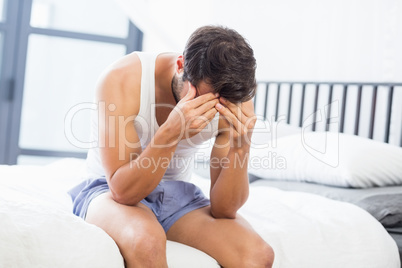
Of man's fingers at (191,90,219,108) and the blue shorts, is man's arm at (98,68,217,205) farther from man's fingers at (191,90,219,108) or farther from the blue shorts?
the blue shorts

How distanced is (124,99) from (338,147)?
1.12 meters

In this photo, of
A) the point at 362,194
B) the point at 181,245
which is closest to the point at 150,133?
the point at 181,245

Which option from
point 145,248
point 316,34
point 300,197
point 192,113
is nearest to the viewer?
point 145,248

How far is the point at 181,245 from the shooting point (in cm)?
128

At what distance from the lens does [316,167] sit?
2.10 metres

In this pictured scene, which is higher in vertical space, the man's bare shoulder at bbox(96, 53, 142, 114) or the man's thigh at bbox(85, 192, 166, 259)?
the man's bare shoulder at bbox(96, 53, 142, 114)

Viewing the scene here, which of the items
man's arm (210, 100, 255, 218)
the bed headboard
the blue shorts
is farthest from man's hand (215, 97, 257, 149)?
the bed headboard

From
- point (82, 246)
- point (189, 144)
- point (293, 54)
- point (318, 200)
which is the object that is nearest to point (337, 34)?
point (293, 54)

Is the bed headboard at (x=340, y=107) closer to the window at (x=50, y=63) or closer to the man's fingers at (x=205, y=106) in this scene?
the man's fingers at (x=205, y=106)

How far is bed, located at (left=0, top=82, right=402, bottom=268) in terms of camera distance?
1.07m

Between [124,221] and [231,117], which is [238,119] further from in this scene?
[124,221]

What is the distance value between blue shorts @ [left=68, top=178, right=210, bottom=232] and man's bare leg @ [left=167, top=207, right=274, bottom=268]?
3 cm

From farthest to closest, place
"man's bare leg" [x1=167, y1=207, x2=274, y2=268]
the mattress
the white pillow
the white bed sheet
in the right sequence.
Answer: the white pillow, the mattress, "man's bare leg" [x1=167, y1=207, x2=274, y2=268], the white bed sheet

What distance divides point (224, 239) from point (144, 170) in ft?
0.99
